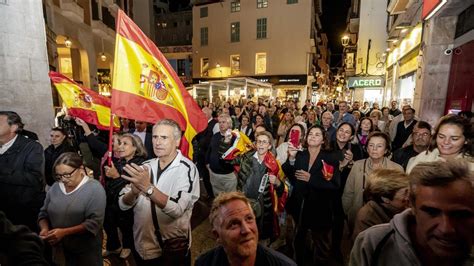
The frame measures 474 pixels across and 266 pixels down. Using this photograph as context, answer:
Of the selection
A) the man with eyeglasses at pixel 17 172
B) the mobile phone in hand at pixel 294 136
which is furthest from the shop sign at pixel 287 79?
the man with eyeglasses at pixel 17 172

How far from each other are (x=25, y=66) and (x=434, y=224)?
6.73m

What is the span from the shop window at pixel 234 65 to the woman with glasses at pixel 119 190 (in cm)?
2999

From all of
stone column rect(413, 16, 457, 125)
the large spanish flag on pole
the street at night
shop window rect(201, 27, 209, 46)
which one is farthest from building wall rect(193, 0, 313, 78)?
the large spanish flag on pole

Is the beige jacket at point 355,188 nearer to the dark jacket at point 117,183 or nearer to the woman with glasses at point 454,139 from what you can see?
the woman with glasses at point 454,139

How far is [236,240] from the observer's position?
1.76 metres

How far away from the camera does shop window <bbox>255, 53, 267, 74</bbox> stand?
31.6m

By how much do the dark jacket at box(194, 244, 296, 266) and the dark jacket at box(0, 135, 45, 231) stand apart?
269 cm

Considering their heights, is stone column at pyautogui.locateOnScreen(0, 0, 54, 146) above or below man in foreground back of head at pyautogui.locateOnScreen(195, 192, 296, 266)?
above

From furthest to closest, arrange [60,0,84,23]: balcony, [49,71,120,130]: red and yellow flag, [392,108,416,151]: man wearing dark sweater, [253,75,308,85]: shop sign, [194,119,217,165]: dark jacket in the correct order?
1. [253,75,308,85]: shop sign
2. [60,0,84,23]: balcony
3. [194,119,217,165]: dark jacket
4. [392,108,416,151]: man wearing dark sweater
5. [49,71,120,130]: red and yellow flag

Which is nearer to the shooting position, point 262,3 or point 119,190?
point 119,190

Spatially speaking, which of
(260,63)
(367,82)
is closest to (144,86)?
(367,82)

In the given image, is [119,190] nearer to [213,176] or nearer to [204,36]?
[213,176]

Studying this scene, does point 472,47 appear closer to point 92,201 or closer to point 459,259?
point 459,259

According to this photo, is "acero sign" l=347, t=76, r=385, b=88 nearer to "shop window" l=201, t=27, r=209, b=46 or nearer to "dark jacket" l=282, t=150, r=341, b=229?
"dark jacket" l=282, t=150, r=341, b=229
